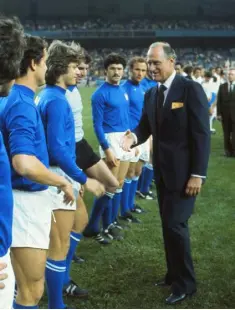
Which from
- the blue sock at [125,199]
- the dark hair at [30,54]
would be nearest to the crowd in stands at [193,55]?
the blue sock at [125,199]

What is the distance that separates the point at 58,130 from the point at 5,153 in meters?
1.32

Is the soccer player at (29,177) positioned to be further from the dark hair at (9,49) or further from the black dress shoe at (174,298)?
the black dress shoe at (174,298)

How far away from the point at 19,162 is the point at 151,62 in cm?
178

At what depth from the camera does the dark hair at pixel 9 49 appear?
1.84 meters

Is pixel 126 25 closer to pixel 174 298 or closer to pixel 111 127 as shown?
pixel 111 127

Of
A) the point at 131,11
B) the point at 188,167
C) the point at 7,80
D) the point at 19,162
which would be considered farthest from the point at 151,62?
the point at 131,11

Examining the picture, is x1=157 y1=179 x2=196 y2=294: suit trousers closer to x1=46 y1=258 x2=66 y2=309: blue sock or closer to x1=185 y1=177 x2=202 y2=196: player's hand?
x1=185 y1=177 x2=202 y2=196: player's hand

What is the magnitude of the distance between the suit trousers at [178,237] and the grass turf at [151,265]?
5.6 inches

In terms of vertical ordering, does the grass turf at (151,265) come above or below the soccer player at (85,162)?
below


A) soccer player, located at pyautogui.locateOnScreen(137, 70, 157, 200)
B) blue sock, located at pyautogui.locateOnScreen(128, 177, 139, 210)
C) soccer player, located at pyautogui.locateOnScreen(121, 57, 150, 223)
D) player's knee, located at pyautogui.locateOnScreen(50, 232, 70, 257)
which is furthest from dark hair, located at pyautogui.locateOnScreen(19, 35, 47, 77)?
soccer player, located at pyautogui.locateOnScreen(137, 70, 157, 200)

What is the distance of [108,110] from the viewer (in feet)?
18.7

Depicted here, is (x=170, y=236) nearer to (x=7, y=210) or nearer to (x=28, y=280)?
(x=28, y=280)

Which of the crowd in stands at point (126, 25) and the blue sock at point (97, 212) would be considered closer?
the blue sock at point (97, 212)

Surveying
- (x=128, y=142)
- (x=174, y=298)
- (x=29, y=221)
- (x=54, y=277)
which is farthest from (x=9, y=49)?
(x=174, y=298)
